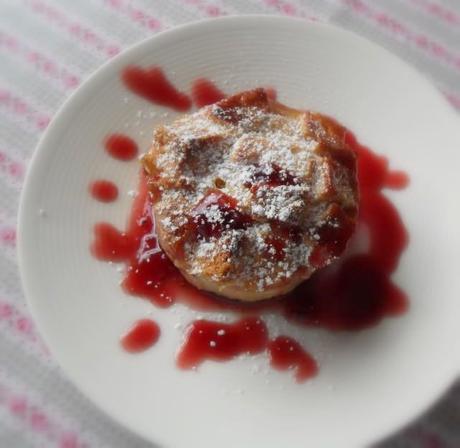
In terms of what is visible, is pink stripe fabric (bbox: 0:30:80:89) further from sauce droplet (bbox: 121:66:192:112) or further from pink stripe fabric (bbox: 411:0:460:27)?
pink stripe fabric (bbox: 411:0:460:27)

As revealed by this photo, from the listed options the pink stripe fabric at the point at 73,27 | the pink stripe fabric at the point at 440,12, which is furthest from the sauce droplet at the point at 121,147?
the pink stripe fabric at the point at 440,12

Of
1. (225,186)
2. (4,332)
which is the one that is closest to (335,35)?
(225,186)

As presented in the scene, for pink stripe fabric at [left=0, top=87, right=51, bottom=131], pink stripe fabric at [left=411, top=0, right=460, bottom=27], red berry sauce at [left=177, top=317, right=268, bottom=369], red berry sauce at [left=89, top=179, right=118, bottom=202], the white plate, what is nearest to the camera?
the white plate

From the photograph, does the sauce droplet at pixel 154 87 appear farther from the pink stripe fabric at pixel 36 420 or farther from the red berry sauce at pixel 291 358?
the pink stripe fabric at pixel 36 420

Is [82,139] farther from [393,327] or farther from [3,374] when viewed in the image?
[393,327]

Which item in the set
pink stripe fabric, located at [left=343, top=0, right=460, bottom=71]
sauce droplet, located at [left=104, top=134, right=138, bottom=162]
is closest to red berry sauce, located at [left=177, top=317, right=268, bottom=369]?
sauce droplet, located at [left=104, top=134, right=138, bottom=162]

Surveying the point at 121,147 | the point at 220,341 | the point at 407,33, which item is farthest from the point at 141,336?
the point at 407,33

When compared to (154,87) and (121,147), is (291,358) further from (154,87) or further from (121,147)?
(154,87)
